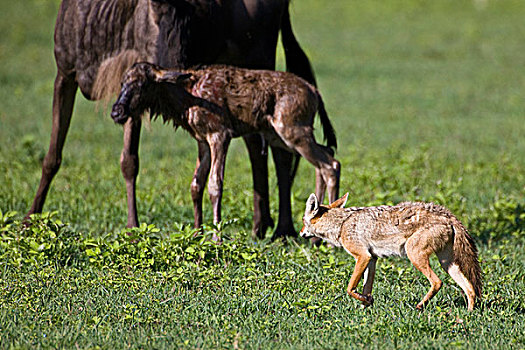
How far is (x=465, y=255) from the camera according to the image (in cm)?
516

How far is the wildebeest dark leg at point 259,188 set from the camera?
7910 mm

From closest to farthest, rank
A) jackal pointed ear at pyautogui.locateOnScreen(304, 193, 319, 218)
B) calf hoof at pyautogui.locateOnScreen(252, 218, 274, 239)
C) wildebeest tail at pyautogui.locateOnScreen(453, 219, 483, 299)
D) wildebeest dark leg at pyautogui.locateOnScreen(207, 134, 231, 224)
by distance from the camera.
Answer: wildebeest tail at pyautogui.locateOnScreen(453, 219, 483, 299), jackal pointed ear at pyautogui.locateOnScreen(304, 193, 319, 218), wildebeest dark leg at pyautogui.locateOnScreen(207, 134, 231, 224), calf hoof at pyautogui.locateOnScreen(252, 218, 274, 239)

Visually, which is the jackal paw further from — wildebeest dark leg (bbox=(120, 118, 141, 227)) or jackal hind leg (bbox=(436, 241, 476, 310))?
wildebeest dark leg (bbox=(120, 118, 141, 227))

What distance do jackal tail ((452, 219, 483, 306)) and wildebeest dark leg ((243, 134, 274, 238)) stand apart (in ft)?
9.78

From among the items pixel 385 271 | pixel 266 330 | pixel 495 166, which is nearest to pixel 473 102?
pixel 495 166

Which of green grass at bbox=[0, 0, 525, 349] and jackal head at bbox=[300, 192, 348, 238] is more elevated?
jackal head at bbox=[300, 192, 348, 238]

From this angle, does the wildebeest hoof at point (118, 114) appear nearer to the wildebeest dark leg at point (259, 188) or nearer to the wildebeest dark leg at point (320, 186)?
the wildebeest dark leg at point (259, 188)

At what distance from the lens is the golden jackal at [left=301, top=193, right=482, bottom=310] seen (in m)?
5.08

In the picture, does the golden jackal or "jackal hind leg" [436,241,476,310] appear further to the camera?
"jackal hind leg" [436,241,476,310]

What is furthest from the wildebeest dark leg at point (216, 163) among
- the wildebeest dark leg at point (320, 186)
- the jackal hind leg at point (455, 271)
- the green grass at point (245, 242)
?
the jackal hind leg at point (455, 271)

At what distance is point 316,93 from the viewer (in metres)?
7.14

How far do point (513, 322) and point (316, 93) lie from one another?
9.53ft

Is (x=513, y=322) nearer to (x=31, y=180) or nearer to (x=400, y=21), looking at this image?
(x=31, y=180)

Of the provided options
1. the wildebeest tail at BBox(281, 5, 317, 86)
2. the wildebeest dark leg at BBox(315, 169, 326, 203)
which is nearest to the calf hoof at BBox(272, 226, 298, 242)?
the wildebeest dark leg at BBox(315, 169, 326, 203)
